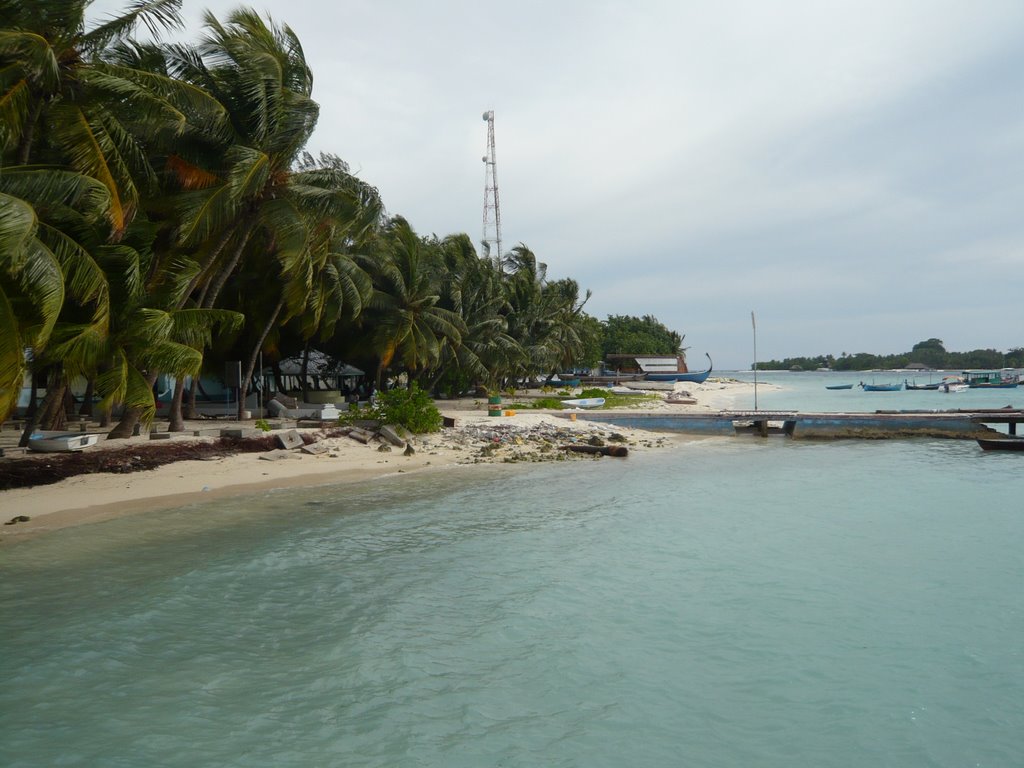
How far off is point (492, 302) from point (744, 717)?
104ft

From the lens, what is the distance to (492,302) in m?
36.8

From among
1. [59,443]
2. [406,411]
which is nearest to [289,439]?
[406,411]

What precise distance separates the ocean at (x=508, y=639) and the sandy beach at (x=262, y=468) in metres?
0.95

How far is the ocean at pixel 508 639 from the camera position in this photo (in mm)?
5539

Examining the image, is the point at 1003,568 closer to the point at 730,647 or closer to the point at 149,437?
the point at 730,647

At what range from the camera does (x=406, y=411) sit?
22.1 meters

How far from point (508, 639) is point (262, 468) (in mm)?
10742

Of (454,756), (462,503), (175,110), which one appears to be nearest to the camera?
(454,756)

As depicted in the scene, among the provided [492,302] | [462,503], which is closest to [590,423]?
[492,302]

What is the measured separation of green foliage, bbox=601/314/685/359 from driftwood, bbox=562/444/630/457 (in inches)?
2101

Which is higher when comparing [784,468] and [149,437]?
[149,437]

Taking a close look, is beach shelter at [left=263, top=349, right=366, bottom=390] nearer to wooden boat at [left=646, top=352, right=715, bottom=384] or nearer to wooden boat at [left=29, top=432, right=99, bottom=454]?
wooden boat at [left=29, top=432, right=99, bottom=454]

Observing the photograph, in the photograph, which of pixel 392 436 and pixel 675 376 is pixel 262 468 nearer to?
pixel 392 436

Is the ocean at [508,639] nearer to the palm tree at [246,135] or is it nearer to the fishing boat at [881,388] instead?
the palm tree at [246,135]
